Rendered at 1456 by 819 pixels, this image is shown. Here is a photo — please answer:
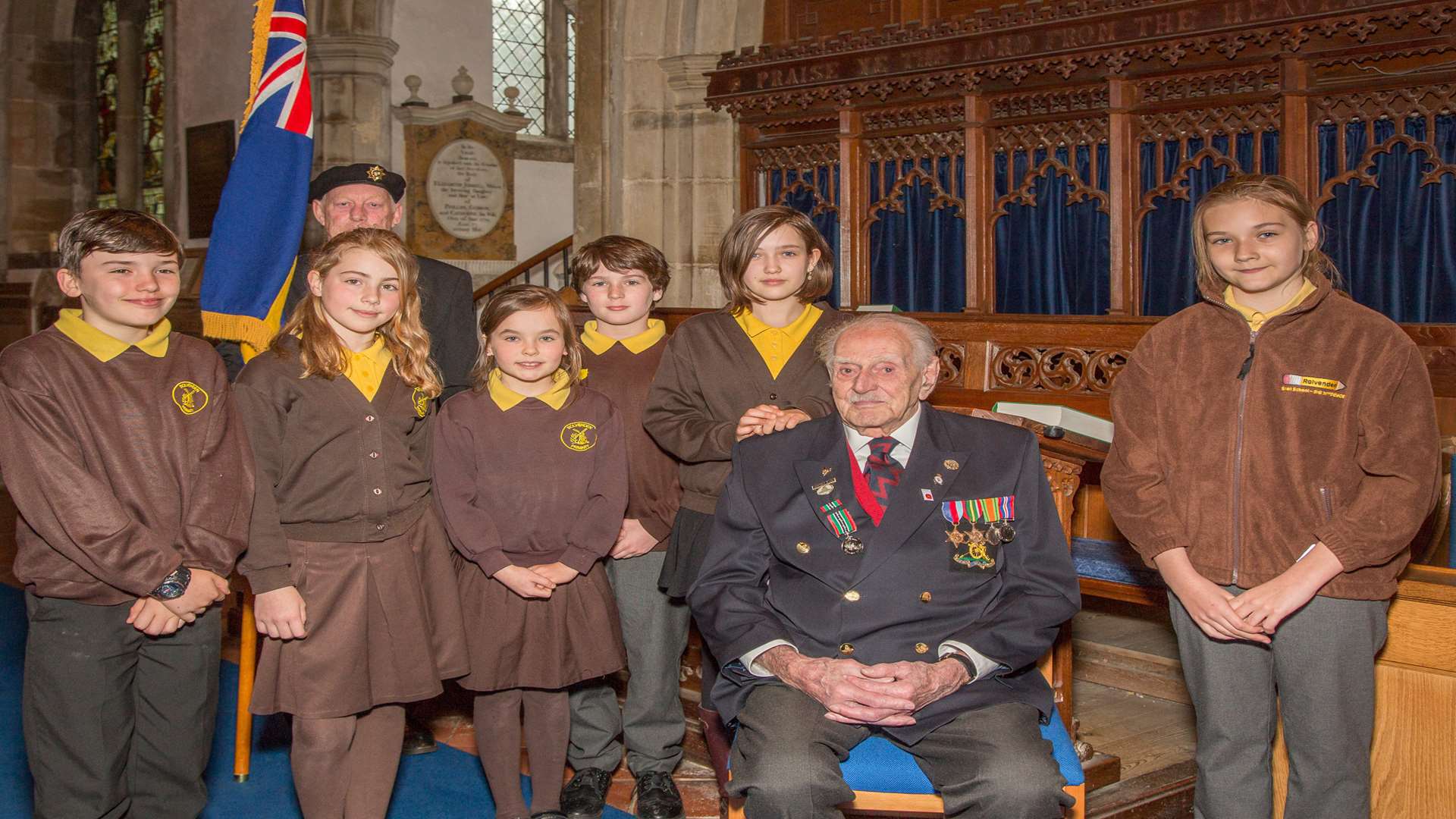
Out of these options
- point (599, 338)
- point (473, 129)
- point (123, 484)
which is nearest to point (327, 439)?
point (123, 484)

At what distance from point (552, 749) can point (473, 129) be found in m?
9.13

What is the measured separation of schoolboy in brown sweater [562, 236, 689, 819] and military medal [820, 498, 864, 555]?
784 mm

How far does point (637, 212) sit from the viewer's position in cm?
659

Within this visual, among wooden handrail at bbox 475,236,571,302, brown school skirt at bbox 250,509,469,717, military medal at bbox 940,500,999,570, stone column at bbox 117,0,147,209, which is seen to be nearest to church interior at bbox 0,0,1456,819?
military medal at bbox 940,500,999,570

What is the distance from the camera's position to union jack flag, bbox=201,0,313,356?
374 cm

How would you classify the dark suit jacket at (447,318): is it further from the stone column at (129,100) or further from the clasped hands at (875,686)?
the stone column at (129,100)

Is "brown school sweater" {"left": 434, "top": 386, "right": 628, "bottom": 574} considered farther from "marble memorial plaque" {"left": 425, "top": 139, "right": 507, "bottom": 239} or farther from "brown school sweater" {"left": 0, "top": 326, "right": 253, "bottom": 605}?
"marble memorial plaque" {"left": 425, "top": 139, "right": 507, "bottom": 239}

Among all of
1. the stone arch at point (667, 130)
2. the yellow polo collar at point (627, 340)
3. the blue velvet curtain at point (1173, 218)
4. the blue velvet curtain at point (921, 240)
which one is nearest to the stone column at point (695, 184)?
the stone arch at point (667, 130)

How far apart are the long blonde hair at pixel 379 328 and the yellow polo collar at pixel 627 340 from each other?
21.6 inches

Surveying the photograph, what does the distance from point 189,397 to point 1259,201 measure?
2.21 meters

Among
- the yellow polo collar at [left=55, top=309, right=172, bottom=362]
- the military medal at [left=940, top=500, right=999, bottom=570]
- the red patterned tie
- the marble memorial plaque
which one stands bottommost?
the military medal at [left=940, top=500, right=999, bottom=570]

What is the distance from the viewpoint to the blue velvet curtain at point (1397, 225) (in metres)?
4.91

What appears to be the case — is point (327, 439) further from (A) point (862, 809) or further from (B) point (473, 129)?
(B) point (473, 129)

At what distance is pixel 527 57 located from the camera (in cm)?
1316
